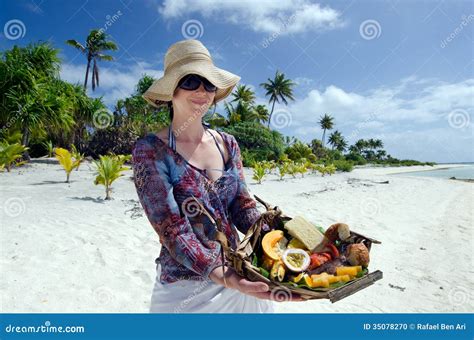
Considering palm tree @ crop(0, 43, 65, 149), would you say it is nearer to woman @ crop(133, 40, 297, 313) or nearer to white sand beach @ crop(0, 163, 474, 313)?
white sand beach @ crop(0, 163, 474, 313)

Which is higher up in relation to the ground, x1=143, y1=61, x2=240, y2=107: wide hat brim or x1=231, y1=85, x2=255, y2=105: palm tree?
x1=231, y1=85, x2=255, y2=105: palm tree

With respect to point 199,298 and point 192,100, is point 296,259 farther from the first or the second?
point 192,100

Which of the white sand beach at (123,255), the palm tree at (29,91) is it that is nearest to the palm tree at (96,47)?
the palm tree at (29,91)

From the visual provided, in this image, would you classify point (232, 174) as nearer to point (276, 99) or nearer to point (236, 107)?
point (236, 107)

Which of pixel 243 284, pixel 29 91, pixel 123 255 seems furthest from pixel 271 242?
pixel 29 91

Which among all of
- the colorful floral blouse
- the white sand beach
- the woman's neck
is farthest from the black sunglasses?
the white sand beach

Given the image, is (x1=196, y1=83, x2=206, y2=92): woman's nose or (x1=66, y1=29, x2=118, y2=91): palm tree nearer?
(x1=196, y1=83, x2=206, y2=92): woman's nose

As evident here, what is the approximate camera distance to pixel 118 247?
194 inches

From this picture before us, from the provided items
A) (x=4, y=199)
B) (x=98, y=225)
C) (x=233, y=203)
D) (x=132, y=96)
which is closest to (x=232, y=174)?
(x=233, y=203)

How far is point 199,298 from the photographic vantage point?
150 centimetres

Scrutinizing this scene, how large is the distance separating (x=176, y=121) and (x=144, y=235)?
14.2 ft

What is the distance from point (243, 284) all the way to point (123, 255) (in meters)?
3.71

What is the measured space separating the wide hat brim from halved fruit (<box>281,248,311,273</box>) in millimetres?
792

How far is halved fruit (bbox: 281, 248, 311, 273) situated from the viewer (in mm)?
1512
